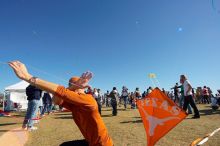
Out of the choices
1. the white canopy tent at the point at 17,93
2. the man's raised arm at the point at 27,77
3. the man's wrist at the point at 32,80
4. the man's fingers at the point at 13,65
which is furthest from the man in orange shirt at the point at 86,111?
the white canopy tent at the point at 17,93

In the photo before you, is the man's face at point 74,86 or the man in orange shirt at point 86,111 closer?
the man in orange shirt at point 86,111

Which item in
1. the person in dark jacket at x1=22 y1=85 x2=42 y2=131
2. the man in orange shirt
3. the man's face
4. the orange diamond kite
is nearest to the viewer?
the man in orange shirt

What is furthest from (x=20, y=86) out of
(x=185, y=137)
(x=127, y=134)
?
(x=185, y=137)

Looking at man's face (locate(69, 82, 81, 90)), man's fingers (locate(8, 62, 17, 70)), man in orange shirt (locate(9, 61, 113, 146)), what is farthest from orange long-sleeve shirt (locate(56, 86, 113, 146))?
man's fingers (locate(8, 62, 17, 70))

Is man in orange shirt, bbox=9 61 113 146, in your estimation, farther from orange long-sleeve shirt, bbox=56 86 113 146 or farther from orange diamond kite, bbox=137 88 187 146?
orange diamond kite, bbox=137 88 187 146

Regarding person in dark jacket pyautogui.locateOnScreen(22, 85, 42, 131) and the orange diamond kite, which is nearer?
the orange diamond kite

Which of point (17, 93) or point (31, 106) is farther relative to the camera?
point (17, 93)

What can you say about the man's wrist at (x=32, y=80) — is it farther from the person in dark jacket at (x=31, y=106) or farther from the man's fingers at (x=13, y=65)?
the person in dark jacket at (x=31, y=106)

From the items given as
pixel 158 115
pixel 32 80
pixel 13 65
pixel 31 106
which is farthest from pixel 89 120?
pixel 31 106

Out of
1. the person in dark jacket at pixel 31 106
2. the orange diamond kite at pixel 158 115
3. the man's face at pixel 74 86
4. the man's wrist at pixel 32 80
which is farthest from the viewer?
the person in dark jacket at pixel 31 106

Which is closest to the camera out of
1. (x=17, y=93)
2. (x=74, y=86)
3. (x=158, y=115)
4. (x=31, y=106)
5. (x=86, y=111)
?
(x=86, y=111)

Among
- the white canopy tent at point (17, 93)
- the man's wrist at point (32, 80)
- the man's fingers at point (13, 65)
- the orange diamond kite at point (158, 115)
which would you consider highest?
the white canopy tent at point (17, 93)

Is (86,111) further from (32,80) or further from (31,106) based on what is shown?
(31,106)

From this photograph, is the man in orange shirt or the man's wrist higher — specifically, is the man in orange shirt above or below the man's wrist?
below
